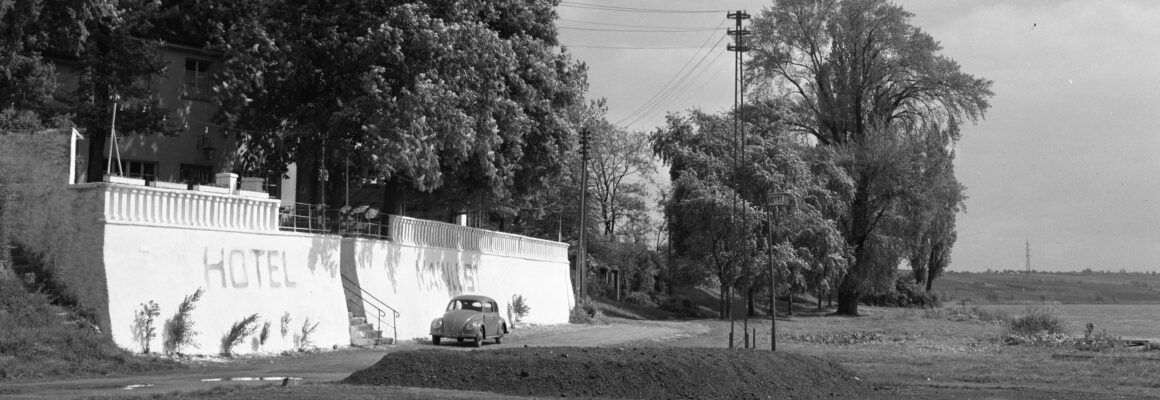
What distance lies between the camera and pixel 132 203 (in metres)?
24.4

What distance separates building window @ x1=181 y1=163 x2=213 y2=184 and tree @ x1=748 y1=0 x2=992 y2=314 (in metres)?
40.9

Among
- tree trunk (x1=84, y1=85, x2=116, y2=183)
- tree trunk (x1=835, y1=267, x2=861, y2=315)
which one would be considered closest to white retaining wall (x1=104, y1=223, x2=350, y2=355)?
tree trunk (x1=84, y1=85, x2=116, y2=183)

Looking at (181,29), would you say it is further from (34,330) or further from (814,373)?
(814,373)

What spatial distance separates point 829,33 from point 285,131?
140 ft

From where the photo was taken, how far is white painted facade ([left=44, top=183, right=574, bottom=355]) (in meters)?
23.7

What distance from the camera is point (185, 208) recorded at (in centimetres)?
2578

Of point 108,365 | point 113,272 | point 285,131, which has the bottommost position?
point 108,365

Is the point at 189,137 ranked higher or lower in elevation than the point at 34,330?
higher

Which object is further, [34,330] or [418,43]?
[418,43]

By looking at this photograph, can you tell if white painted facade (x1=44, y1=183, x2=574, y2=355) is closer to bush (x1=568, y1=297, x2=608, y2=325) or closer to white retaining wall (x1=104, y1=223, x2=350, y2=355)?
white retaining wall (x1=104, y1=223, x2=350, y2=355)

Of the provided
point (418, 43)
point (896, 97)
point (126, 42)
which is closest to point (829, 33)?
point (896, 97)

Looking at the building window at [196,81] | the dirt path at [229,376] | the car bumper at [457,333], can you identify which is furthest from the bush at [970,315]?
the building window at [196,81]

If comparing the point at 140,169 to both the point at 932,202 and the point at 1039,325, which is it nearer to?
the point at 1039,325

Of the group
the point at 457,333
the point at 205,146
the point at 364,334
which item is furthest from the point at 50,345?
the point at 205,146
